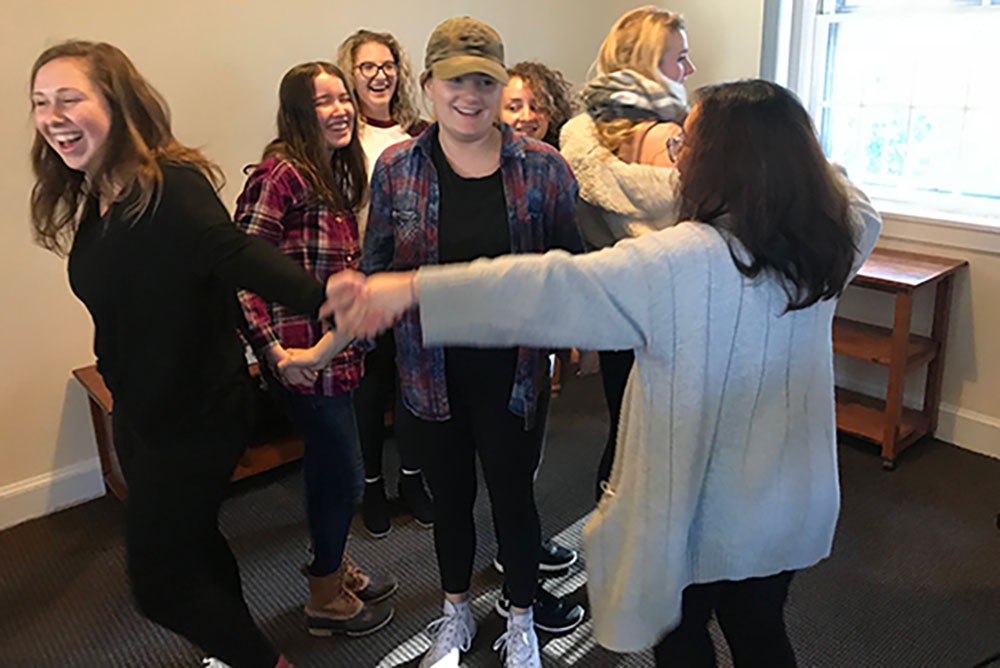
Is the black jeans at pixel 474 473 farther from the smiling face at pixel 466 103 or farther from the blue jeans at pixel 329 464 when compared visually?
the smiling face at pixel 466 103

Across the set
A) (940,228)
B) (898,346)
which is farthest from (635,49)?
(940,228)

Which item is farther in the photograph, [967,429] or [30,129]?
[967,429]

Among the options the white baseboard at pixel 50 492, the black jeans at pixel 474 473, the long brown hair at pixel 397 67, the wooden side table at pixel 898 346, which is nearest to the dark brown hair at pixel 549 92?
the long brown hair at pixel 397 67

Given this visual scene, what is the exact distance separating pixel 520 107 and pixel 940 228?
1642 mm

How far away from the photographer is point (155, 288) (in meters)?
1.32

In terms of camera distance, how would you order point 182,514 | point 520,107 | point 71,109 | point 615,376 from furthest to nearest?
point 520,107 < point 615,376 < point 182,514 < point 71,109

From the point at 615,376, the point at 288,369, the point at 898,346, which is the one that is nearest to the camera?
the point at 288,369

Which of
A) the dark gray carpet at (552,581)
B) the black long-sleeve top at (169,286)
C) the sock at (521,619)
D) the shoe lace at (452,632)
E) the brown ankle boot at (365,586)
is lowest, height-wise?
the dark gray carpet at (552,581)

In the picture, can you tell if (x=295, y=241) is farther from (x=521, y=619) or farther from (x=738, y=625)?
(x=738, y=625)

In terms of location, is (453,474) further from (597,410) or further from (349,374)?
(597,410)

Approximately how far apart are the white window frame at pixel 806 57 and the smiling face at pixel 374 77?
5.27 feet

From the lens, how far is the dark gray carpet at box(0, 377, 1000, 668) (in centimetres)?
202

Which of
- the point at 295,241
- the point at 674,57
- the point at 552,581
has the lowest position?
the point at 552,581

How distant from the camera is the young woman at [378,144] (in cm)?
249
